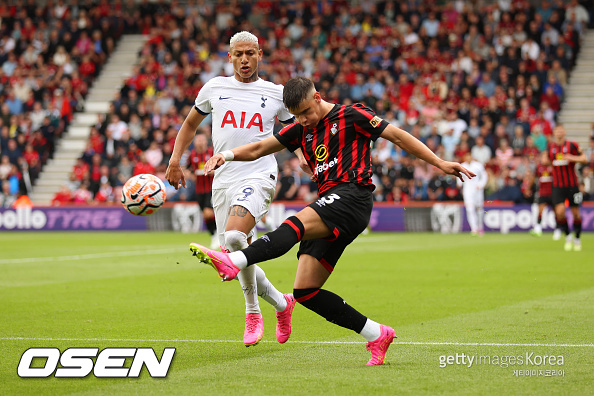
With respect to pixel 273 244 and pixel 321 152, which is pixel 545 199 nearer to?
pixel 321 152

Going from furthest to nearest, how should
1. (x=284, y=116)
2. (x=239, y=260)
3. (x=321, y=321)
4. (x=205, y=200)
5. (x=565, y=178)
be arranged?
(x=205, y=200)
(x=565, y=178)
(x=321, y=321)
(x=284, y=116)
(x=239, y=260)

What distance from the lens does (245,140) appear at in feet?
25.3

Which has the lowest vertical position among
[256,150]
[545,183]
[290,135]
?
[545,183]

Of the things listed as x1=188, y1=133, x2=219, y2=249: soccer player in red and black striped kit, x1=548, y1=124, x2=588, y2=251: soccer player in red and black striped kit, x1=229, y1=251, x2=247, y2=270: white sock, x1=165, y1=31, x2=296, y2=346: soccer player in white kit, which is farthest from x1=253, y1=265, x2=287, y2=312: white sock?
x1=548, y1=124, x2=588, y2=251: soccer player in red and black striped kit

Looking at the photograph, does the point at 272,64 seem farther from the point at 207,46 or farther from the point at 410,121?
the point at 410,121

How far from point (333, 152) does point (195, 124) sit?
1839 mm

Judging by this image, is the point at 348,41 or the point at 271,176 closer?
the point at 271,176

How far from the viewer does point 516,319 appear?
28.4 ft

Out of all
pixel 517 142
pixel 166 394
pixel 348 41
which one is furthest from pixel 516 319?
pixel 348 41

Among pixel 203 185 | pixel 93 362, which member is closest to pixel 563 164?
pixel 203 185

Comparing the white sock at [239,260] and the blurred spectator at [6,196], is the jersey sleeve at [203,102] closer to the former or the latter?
the white sock at [239,260]

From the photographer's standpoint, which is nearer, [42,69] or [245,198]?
[245,198]

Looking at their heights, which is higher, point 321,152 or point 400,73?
point 321,152

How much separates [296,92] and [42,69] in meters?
30.6
